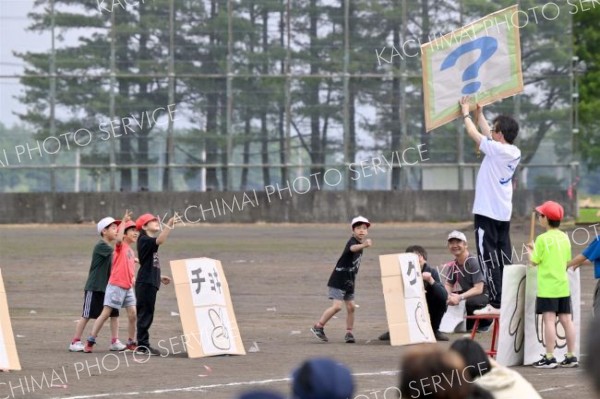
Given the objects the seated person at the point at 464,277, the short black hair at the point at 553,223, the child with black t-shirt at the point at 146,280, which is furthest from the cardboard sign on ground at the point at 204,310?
the short black hair at the point at 553,223

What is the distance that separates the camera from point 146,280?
51.3 ft

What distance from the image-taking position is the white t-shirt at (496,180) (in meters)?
13.6

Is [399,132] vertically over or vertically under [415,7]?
under

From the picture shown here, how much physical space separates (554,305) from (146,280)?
Result: 15.2 ft

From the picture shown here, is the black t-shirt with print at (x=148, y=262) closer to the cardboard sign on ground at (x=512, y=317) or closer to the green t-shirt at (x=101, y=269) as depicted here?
the green t-shirt at (x=101, y=269)

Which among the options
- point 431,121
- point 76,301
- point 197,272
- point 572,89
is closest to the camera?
point 431,121

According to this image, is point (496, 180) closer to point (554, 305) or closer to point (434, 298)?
point (554, 305)

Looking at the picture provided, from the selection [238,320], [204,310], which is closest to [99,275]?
[204,310]

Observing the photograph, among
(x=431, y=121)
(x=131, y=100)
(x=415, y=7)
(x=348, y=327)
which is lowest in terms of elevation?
(x=348, y=327)

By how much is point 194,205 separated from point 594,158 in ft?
95.9

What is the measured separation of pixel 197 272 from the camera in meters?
15.3

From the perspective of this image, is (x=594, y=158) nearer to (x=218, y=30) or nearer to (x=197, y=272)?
(x=218, y=30)

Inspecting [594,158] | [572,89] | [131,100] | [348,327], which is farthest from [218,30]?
[348,327]

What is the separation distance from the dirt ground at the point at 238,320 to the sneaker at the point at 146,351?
261mm
